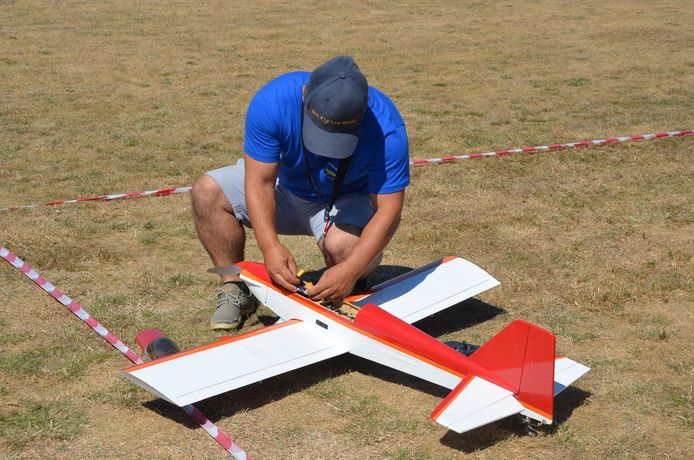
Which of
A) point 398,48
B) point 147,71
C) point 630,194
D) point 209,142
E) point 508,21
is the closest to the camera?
point 630,194

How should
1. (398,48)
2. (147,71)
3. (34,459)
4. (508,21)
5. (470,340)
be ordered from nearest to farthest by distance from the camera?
(34,459), (470,340), (147,71), (398,48), (508,21)

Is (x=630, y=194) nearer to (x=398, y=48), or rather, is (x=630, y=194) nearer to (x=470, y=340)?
(x=470, y=340)

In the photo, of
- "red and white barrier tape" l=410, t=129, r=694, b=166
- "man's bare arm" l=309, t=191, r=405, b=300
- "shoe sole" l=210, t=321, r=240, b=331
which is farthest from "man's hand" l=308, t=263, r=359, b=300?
"red and white barrier tape" l=410, t=129, r=694, b=166

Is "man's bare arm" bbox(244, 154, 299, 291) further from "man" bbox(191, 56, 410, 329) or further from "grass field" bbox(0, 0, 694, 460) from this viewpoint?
"grass field" bbox(0, 0, 694, 460)

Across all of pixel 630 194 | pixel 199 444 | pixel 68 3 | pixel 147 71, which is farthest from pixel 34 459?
pixel 68 3

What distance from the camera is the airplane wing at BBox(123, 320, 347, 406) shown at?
461cm

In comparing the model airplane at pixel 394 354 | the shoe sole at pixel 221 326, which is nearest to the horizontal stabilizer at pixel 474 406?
the model airplane at pixel 394 354

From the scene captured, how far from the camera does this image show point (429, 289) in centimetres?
599

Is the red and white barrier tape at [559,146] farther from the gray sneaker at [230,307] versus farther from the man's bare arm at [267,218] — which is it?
the man's bare arm at [267,218]

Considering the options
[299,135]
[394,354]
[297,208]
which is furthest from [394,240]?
[394,354]

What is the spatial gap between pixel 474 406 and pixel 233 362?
1479 millimetres

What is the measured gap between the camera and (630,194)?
360 inches

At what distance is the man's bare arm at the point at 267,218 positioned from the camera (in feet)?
17.9

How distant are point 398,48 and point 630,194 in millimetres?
11067
